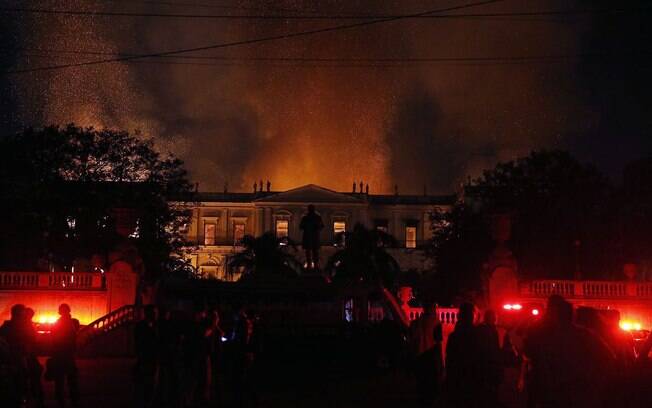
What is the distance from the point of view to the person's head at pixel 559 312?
806 cm

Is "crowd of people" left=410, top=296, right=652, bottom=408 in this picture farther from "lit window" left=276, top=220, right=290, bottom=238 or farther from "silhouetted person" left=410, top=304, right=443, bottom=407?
"lit window" left=276, top=220, right=290, bottom=238

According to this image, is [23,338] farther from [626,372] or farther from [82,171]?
[82,171]

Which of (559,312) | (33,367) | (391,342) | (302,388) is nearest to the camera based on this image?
(559,312)

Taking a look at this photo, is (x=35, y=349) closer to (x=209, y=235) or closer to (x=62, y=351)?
(x=62, y=351)

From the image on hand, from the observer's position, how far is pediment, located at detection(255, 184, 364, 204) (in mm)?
94000

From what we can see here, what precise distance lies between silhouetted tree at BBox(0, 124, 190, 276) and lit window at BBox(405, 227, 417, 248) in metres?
54.0

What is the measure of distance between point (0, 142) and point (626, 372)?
3647 centimetres

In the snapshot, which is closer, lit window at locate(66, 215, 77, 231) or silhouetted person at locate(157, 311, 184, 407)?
silhouetted person at locate(157, 311, 184, 407)

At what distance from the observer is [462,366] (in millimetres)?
9469

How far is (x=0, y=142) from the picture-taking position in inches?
1575

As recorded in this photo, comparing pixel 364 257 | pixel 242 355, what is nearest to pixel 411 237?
pixel 364 257

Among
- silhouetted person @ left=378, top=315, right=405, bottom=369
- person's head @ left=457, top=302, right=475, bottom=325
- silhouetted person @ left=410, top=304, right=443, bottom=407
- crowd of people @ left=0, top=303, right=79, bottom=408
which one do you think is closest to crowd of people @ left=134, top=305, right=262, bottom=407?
crowd of people @ left=0, top=303, right=79, bottom=408

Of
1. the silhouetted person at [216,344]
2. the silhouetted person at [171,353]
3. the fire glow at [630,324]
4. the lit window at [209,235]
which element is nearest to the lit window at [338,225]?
the lit window at [209,235]

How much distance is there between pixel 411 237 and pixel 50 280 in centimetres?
6891
